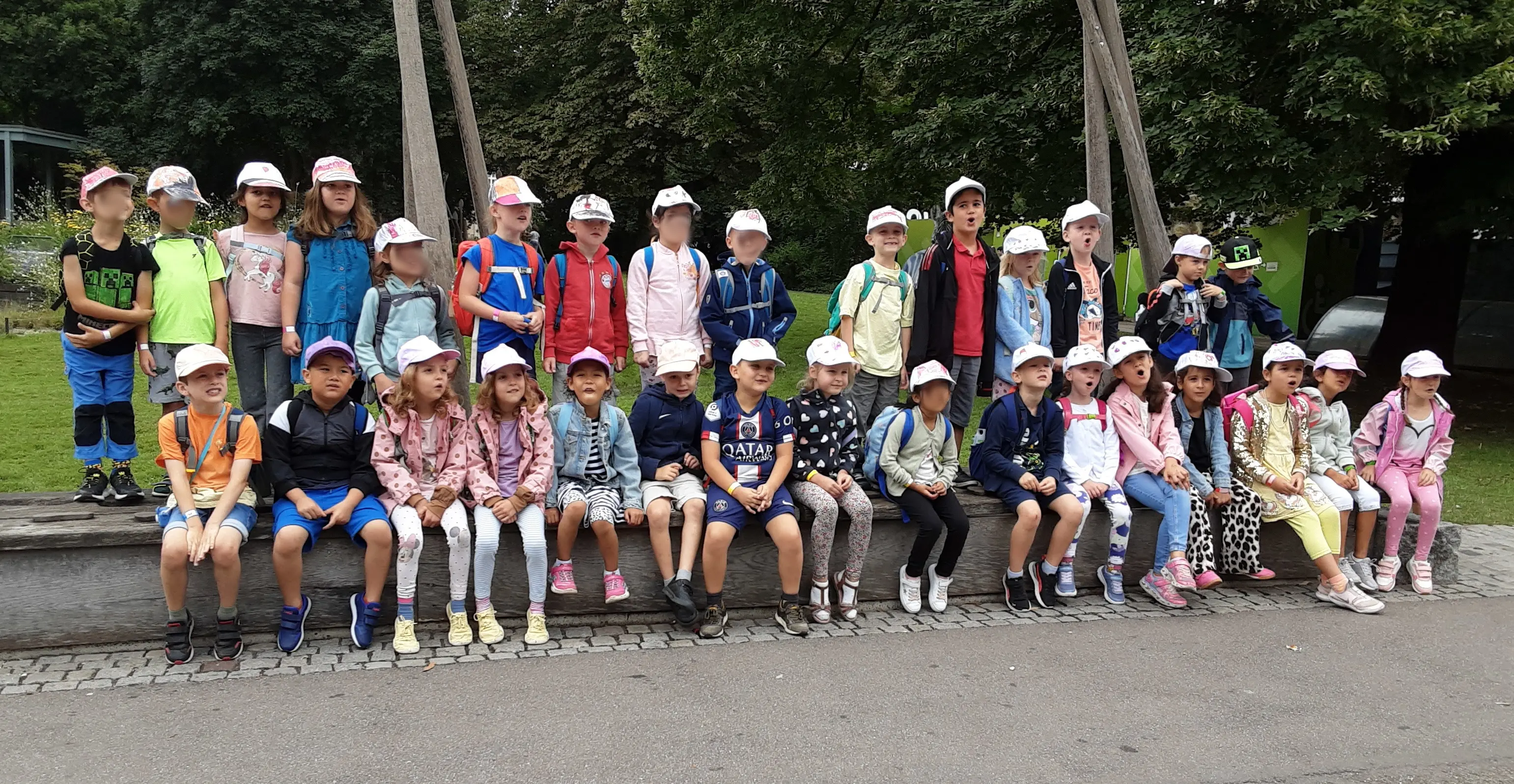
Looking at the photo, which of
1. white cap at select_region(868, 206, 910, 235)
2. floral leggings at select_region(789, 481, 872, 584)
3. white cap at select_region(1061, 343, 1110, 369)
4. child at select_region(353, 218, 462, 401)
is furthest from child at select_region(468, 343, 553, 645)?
white cap at select_region(1061, 343, 1110, 369)

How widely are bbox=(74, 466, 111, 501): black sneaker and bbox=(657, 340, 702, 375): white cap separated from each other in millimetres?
2888

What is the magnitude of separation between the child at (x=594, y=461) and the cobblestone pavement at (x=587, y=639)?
30 cm

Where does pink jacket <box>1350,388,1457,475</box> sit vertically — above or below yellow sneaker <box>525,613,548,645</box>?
above

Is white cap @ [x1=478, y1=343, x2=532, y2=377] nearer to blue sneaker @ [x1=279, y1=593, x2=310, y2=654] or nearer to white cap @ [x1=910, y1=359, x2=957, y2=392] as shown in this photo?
blue sneaker @ [x1=279, y1=593, x2=310, y2=654]

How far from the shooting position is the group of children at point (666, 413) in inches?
193

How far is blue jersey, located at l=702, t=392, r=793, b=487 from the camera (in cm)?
543

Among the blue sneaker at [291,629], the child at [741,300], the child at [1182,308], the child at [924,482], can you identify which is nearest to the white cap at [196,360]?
the blue sneaker at [291,629]

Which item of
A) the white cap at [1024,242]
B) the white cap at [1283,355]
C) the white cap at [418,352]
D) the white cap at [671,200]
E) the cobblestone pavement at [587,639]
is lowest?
the cobblestone pavement at [587,639]

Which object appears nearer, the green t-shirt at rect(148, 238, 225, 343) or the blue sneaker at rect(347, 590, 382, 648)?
the blue sneaker at rect(347, 590, 382, 648)

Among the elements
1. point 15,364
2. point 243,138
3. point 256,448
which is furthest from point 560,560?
point 243,138

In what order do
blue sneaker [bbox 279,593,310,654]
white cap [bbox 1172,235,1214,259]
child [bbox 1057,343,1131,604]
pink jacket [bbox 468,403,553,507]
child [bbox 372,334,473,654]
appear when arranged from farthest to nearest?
white cap [bbox 1172,235,1214,259] < child [bbox 1057,343,1131,604] < pink jacket [bbox 468,403,553,507] < child [bbox 372,334,473,654] < blue sneaker [bbox 279,593,310,654]

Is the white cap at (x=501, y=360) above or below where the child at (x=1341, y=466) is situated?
above

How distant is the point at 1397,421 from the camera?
6.49m

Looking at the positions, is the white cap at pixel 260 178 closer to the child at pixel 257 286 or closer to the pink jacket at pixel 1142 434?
the child at pixel 257 286
